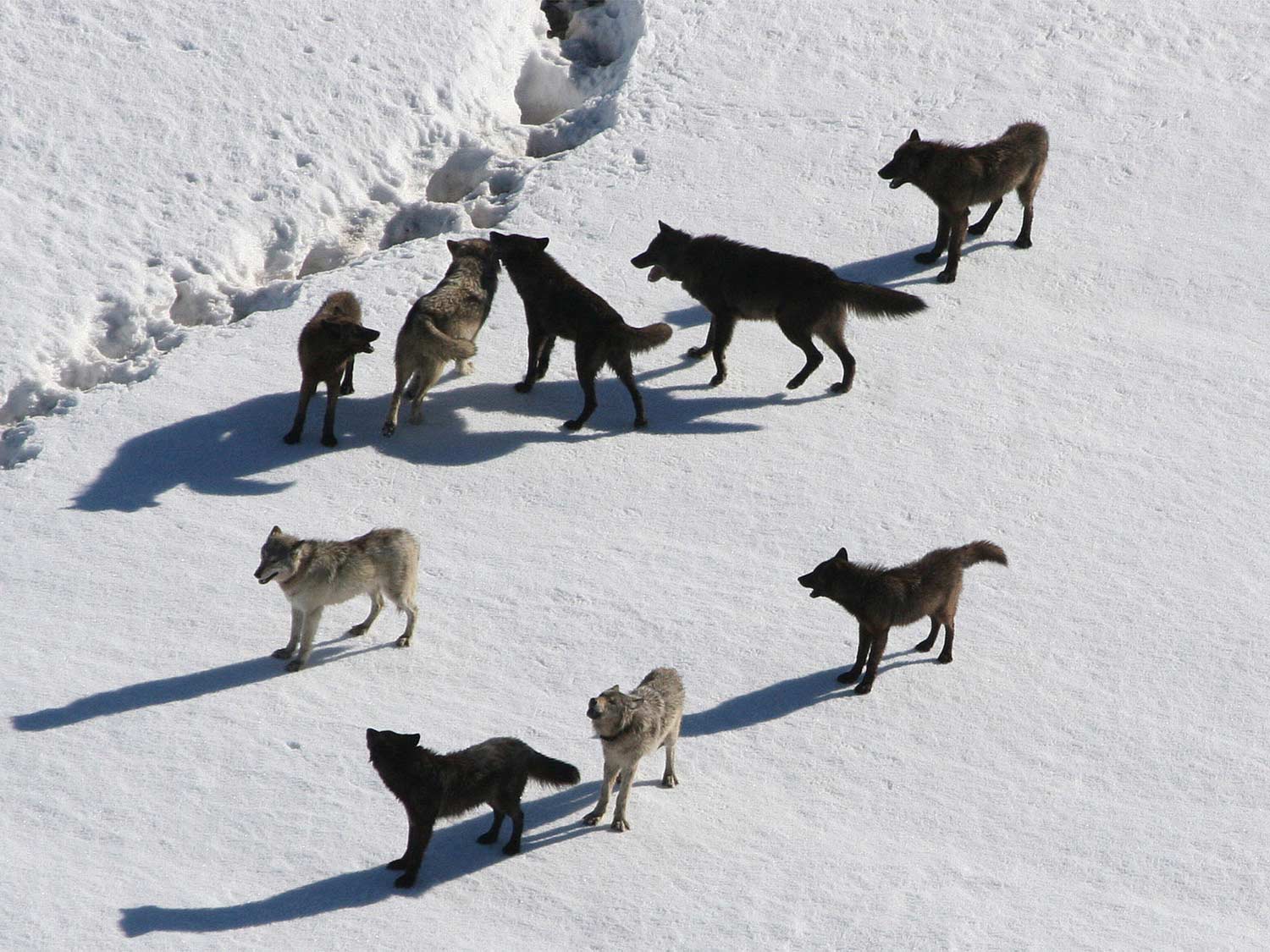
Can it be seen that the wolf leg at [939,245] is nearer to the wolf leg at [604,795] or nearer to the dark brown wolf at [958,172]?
the dark brown wolf at [958,172]

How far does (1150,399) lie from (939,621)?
15.3 ft

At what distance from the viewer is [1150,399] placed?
15.3 m

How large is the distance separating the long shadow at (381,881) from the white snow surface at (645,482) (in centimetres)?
3

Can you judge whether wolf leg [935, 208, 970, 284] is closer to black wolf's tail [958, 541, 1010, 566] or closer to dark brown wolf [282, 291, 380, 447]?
black wolf's tail [958, 541, 1010, 566]

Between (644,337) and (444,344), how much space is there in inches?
72.0

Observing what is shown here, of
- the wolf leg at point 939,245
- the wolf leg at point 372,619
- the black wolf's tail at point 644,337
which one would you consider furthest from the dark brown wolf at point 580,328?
the wolf leg at point 939,245

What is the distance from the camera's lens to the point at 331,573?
11.3 metres

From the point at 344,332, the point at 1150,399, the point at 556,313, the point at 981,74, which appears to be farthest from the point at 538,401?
the point at 981,74

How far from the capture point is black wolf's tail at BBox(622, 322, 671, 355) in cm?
1439

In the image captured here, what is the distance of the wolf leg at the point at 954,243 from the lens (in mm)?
16422

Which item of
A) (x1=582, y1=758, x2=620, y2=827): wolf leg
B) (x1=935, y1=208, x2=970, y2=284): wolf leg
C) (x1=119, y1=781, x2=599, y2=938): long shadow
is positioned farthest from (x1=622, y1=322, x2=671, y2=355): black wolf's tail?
(x1=582, y1=758, x2=620, y2=827): wolf leg

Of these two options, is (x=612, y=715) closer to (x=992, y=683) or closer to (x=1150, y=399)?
(x=992, y=683)

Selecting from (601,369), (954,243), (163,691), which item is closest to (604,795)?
(163,691)

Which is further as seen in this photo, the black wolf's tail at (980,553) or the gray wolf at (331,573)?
the black wolf's tail at (980,553)
